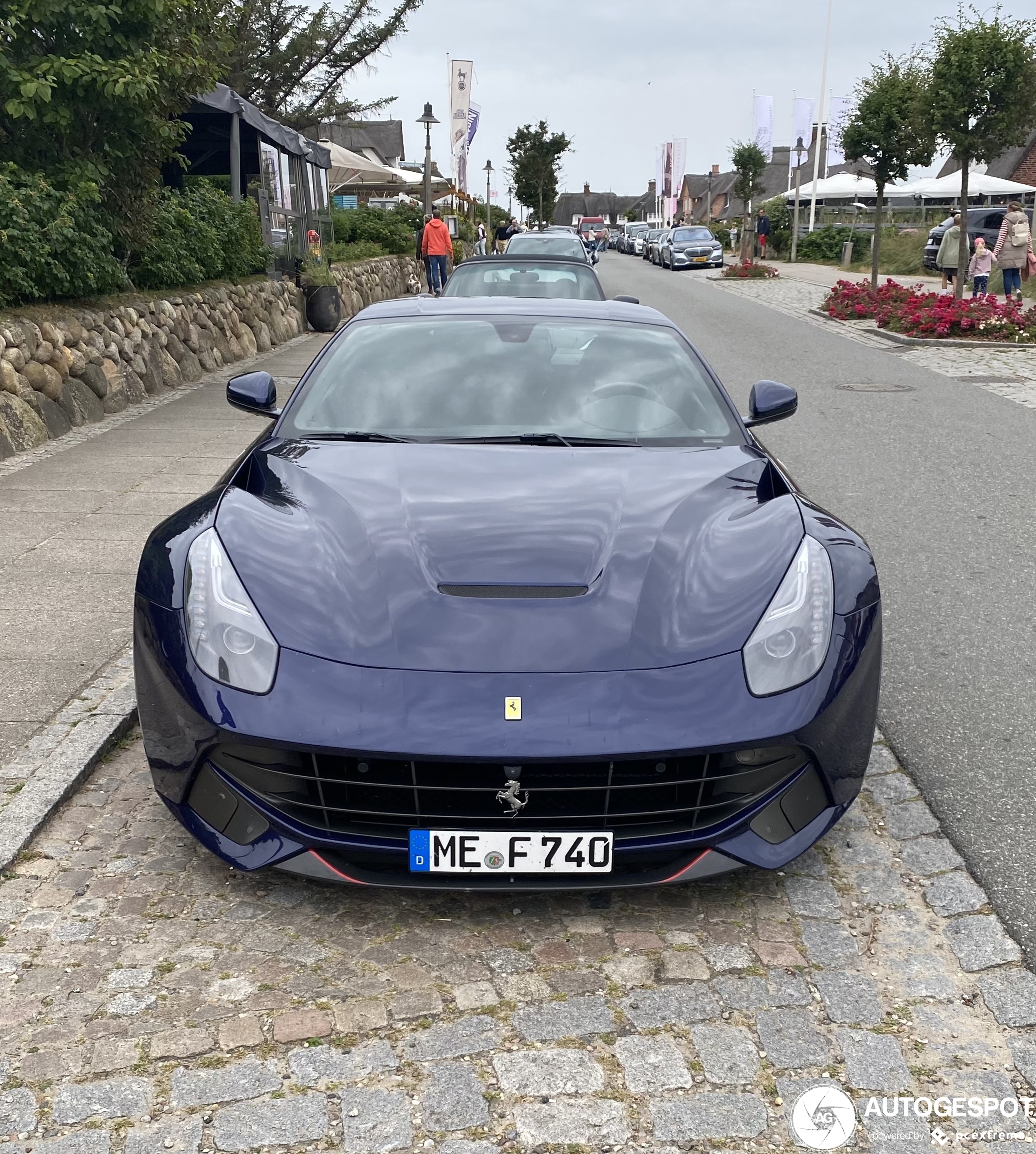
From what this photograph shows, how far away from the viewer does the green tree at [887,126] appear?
73.9ft

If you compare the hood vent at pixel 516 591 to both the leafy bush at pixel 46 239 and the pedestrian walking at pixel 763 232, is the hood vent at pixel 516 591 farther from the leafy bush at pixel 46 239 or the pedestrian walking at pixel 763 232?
the pedestrian walking at pixel 763 232

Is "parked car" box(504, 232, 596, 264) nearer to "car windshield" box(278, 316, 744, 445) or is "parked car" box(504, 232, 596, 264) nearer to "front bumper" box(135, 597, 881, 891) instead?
"car windshield" box(278, 316, 744, 445)

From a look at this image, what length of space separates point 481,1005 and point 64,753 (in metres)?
1.81

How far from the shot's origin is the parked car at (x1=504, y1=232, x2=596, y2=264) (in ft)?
Result: 54.1

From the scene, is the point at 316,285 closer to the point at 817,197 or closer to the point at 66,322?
the point at 66,322

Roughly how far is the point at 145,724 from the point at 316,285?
16981 millimetres

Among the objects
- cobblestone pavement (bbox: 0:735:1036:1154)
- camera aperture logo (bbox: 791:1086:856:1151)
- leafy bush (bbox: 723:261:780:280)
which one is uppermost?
camera aperture logo (bbox: 791:1086:856:1151)

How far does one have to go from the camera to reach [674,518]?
131 inches

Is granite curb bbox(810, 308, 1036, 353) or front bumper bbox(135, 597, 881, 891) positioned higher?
front bumper bbox(135, 597, 881, 891)

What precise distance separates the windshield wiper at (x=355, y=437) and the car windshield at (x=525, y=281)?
25.2 ft

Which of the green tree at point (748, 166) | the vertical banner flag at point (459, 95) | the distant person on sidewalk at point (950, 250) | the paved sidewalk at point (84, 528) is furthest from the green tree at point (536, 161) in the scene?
the paved sidewalk at point (84, 528)

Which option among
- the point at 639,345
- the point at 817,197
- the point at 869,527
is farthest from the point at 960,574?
the point at 817,197

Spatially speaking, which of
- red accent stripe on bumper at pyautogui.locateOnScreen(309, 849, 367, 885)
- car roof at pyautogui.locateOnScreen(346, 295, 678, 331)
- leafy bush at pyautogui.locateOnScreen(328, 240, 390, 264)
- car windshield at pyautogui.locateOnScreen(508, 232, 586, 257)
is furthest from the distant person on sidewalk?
red accent stripe on bumper at pyautogui.locateOnScreen(309, 849, 367, 885)
